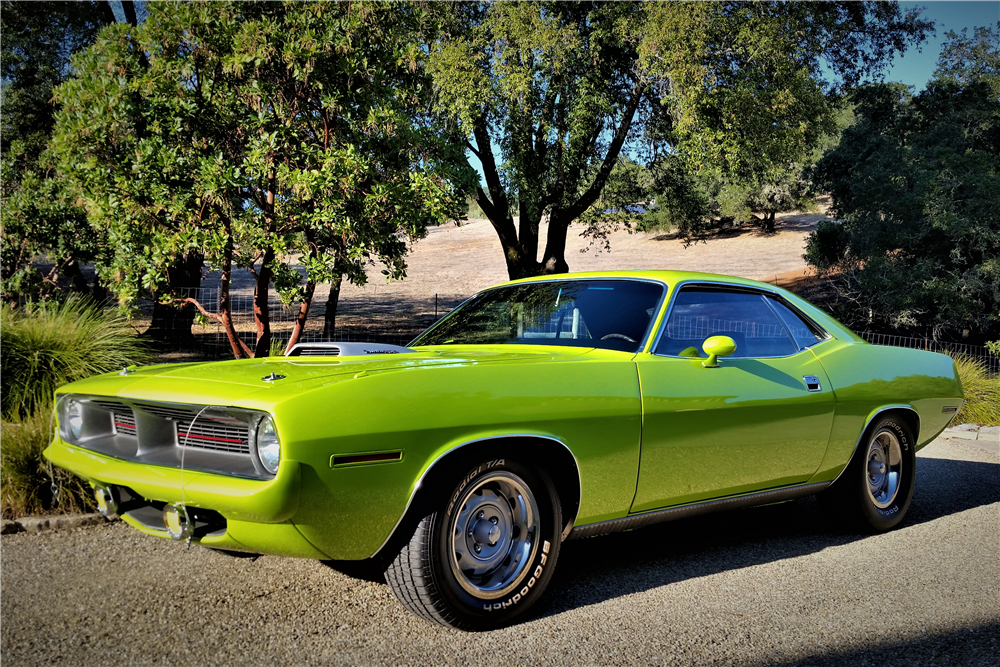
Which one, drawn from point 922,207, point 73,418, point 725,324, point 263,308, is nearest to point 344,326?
point 263,308

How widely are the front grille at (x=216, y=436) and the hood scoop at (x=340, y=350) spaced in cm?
93

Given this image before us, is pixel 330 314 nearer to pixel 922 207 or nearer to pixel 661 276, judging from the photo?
pixel 661 276

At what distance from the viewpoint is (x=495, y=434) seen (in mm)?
3504

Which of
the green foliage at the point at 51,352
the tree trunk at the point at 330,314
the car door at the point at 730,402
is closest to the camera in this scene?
the car door at the point at 730,402

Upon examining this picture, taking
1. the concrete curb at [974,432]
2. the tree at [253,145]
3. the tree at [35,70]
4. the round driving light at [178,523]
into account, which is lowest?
the concrete curb at [974,432]

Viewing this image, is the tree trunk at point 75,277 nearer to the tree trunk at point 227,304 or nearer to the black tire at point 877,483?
the tree trunk at point 227,304

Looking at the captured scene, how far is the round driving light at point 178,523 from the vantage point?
326 centimetres

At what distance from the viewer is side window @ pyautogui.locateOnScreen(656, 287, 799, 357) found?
4504 millimetres

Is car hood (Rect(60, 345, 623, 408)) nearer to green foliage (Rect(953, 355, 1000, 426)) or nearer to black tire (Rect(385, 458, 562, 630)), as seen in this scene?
black tire (Rect(385, 458, 562, 630))

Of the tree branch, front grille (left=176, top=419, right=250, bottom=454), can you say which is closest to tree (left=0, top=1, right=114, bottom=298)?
front grille (left=176, top=419, right=250, bottom=454)

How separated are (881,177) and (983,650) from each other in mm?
22319

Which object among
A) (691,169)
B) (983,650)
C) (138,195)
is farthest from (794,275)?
(983,650)

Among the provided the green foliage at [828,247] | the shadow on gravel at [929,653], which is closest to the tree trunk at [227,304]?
the shadow on gravel at [929,653]

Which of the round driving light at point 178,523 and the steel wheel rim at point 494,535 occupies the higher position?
the round driving light at point 178,523
